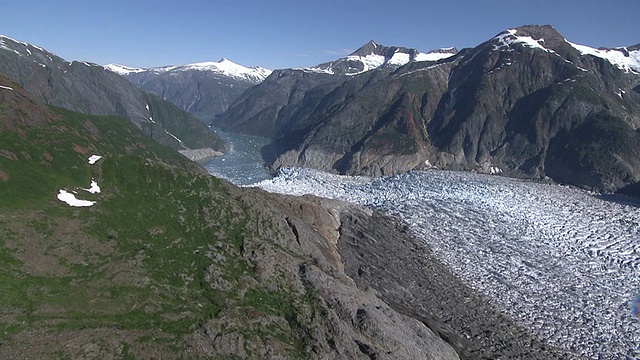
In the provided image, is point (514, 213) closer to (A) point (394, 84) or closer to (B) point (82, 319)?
(B) point (82, 319)

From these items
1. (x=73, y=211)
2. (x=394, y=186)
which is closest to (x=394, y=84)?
(x=394, y=186)

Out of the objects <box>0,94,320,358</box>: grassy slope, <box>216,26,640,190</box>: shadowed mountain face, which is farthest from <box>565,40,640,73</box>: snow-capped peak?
<box>0,94,320,358</box>: grassy slope

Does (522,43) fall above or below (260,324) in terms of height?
above

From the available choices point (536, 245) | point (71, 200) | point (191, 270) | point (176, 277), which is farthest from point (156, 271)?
point (536, 245)

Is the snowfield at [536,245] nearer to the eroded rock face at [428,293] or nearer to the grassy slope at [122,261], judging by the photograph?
the eroded rock face at [428,293]

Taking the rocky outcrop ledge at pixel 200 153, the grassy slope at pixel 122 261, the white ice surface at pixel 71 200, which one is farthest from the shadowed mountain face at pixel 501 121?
the white ice surface at pixel 71 200
